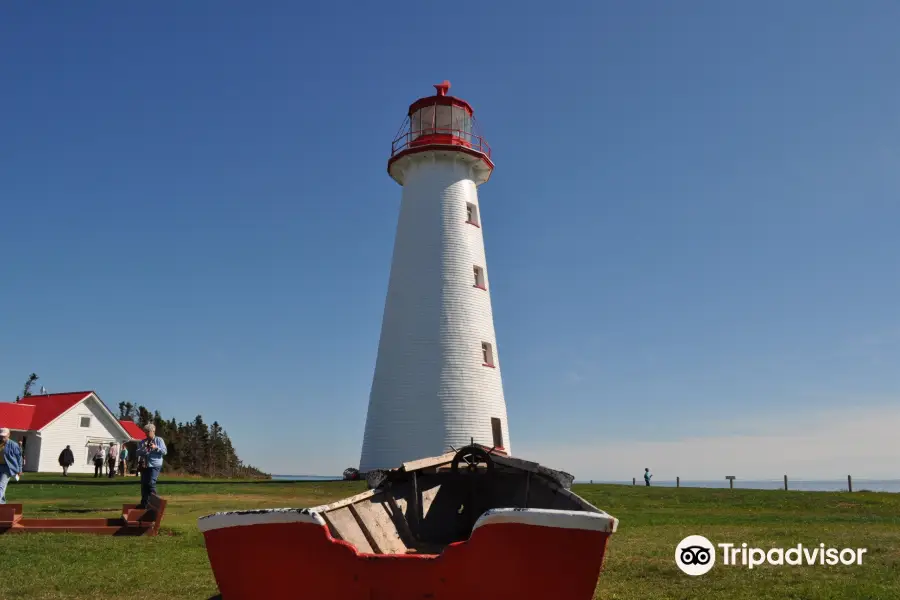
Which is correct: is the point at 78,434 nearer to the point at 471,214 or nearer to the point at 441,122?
the point at 471,214

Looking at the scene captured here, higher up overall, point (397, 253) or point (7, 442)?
point (397, 253)

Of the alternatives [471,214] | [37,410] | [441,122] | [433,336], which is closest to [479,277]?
[471,214]

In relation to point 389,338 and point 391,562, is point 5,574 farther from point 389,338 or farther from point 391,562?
point 389,338

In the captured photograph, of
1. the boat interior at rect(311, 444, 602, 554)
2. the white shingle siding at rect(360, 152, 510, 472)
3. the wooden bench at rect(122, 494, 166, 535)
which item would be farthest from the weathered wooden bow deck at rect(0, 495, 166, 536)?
the white shingle siding at rect(360, 152, 510, 472)

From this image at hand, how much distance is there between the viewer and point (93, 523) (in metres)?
12.9

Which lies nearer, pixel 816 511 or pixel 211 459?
pixel 816 511

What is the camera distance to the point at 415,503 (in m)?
9.28

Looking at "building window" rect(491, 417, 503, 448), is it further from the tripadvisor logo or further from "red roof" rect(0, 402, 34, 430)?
"red roof" rect(0, 402, 34, 430)

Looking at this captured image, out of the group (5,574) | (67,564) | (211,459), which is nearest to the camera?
(5,574)

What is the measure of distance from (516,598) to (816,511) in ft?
66.8

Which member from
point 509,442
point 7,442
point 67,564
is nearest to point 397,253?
point 509,442

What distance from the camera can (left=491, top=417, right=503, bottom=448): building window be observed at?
26812mm

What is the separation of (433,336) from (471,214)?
592cm

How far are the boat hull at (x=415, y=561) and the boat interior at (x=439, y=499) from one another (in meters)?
1.45
